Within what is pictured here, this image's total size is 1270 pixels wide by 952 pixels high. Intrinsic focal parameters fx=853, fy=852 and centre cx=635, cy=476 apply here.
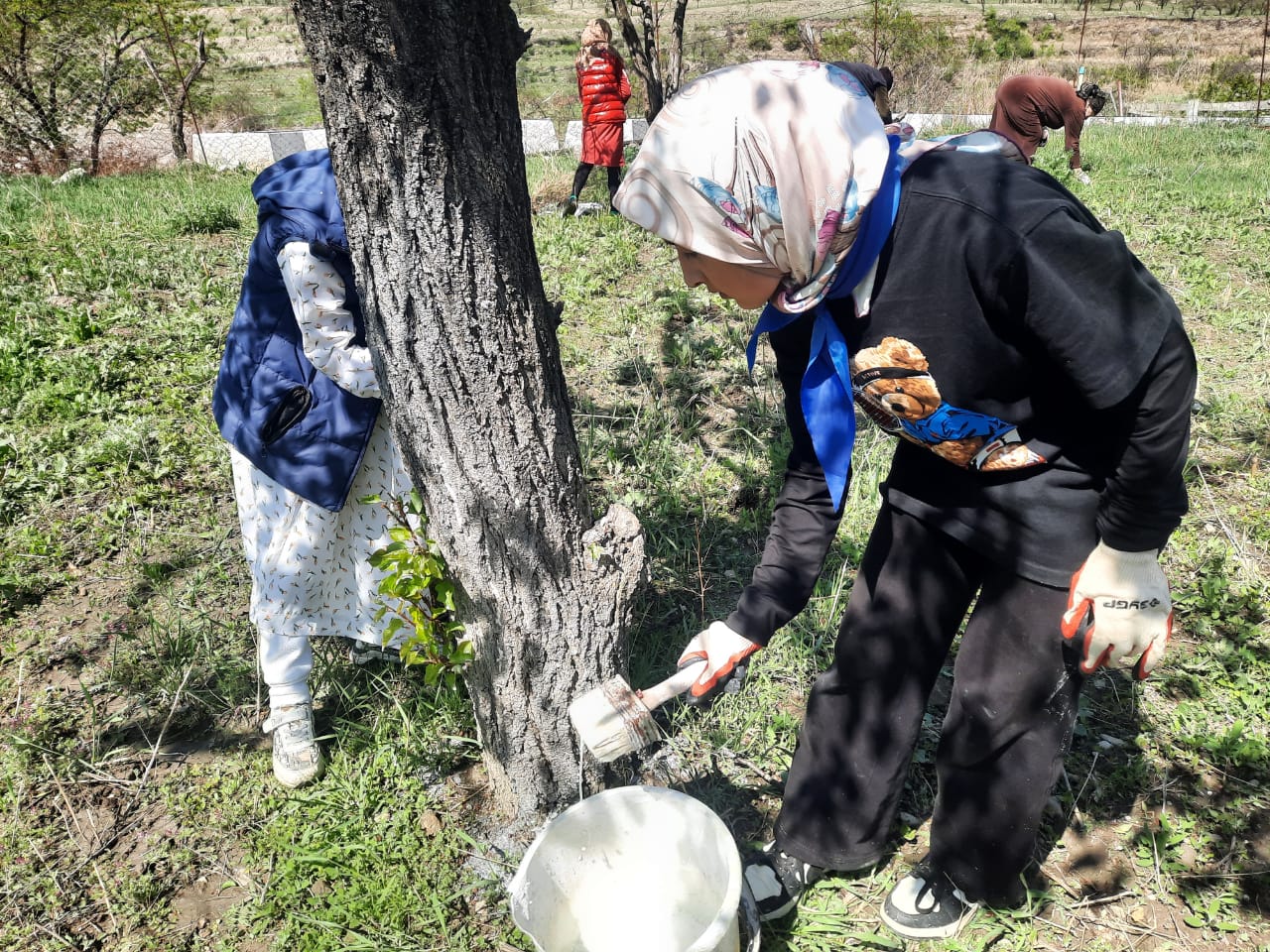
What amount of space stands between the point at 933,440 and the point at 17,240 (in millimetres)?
6664

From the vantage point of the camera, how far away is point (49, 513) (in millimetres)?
3238

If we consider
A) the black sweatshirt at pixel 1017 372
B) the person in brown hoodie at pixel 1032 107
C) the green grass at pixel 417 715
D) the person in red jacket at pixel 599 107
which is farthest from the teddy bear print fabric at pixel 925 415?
the person in red jacket at pixel 599 107

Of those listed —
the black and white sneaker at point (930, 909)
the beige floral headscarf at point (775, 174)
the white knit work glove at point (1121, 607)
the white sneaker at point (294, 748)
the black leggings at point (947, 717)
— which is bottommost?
the black and white sneaker at point (930, 909)

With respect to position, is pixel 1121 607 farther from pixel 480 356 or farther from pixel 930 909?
pixel 480 356

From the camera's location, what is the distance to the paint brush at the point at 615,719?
1.57 metres

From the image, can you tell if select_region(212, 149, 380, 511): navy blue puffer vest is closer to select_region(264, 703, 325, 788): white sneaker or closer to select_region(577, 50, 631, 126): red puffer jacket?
select_region(264, 703, 325, 788): white sneaker

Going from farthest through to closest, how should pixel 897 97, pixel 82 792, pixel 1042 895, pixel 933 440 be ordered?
pixel 897 97 < pixel 82 792 < pixel 1042 895 < pixel 933 440

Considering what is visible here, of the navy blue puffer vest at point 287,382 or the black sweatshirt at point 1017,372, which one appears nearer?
the black sweatshirt at point 1017,372

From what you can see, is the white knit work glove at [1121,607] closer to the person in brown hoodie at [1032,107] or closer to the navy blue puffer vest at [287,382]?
the navy blue puffer vest at [287,382]

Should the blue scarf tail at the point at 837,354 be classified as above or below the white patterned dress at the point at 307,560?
above

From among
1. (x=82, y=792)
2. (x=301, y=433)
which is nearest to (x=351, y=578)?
(x=301, y=433)

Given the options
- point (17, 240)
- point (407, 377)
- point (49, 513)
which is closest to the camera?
point (407, 377)

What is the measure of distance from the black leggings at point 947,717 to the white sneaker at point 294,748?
123 cm

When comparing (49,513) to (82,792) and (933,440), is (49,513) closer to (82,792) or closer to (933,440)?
(82,792)
